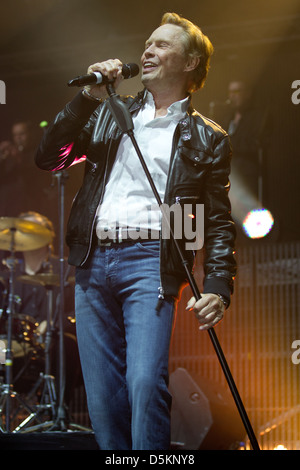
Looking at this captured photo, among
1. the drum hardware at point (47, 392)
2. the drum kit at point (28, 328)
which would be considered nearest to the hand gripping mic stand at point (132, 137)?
the drum kit at point (28, 328)

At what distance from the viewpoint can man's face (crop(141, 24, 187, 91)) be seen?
242 cm

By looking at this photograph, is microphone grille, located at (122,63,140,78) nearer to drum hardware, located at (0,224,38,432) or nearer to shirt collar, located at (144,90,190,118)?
shirt collar, located at (144,90,190,118)

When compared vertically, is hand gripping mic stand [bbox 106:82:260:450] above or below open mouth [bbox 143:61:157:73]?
below

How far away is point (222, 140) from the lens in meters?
2.48

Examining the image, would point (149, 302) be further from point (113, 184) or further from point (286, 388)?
point (286, 388)

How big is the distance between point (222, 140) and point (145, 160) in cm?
36

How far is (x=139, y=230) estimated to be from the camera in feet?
7.16

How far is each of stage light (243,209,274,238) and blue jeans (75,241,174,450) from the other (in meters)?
4.80

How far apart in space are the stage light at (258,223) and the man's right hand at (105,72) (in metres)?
4.74

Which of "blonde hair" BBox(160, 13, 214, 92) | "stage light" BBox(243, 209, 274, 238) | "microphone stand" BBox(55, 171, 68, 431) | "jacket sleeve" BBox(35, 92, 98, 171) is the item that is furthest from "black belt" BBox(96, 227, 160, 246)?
"stage light" BBox(243, 209, 274, 238)

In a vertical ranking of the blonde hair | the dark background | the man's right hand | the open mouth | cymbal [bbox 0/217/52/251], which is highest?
the dark background

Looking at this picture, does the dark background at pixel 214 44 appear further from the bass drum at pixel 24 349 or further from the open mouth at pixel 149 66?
the open mouth at pixel 149 66

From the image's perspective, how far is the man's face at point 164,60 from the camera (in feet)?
7.95

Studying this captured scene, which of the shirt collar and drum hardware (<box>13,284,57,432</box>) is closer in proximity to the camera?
the shirt collar
